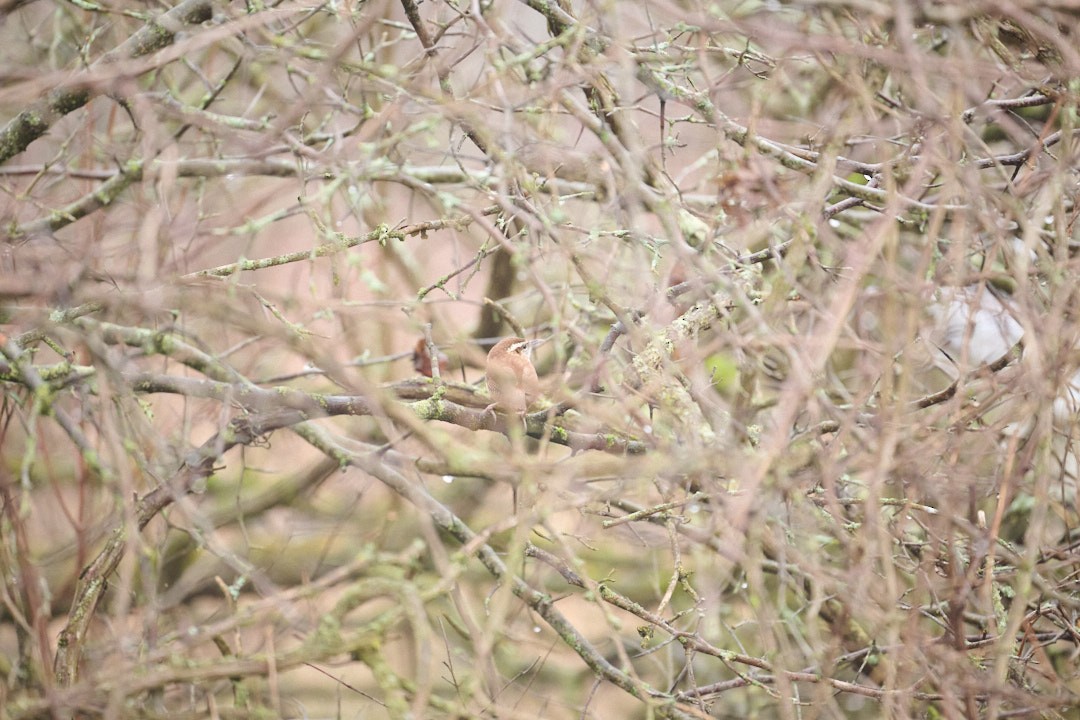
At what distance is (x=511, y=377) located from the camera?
3.27 m

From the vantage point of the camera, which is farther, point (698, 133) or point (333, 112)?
point (698, 133)

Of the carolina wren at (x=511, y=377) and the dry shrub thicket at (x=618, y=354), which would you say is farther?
the carolina wren at (x=511, y=377)

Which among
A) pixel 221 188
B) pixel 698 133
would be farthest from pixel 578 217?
pixel 221 188

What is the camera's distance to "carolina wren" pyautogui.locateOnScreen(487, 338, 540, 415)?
317 centimetres

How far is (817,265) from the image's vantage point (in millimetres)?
2281

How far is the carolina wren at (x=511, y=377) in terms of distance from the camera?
3170mm

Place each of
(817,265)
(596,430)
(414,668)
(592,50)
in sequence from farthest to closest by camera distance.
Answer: (414,668), (596,430), (592,50), (817,265)

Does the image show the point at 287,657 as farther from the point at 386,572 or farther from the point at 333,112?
the point at 333,112

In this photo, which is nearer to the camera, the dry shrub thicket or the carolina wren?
the dry shrub thicket

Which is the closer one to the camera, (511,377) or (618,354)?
(618,354)

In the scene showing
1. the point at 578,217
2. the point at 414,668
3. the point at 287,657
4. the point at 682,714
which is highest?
the point at 287,657

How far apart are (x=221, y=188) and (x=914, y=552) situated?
12.6 ft

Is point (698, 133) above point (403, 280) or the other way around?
above

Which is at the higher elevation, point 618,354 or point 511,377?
point 618,354
